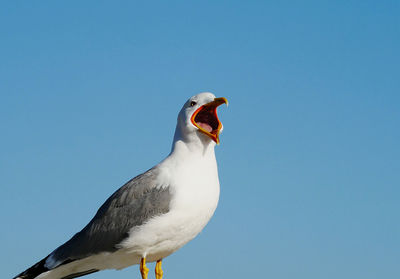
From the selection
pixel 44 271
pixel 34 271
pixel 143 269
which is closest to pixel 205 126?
pixel 143 269

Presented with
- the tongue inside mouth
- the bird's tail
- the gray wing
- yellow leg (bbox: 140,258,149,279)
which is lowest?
yellow leg (bbox: 140,258,149,279)

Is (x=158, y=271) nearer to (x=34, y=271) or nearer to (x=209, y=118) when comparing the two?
(x=34, y=271)

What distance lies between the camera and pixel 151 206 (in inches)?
343

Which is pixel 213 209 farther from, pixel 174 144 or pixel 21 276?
pixel 21 276

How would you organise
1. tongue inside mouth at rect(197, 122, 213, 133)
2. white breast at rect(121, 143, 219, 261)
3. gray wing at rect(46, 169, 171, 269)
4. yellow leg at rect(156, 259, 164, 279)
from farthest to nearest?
yellow leg at rect(156, 259, 164, 279), tongue inside mouth at rect(197, 122, 213, 133), gray wing at rect(46, 169, 171, 269), white breast at rect(121, 143, 219, 261)

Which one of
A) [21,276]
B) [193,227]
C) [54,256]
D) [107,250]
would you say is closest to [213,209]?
[193,227]

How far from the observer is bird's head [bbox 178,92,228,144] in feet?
29.1

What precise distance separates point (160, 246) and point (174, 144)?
1602 millimetres

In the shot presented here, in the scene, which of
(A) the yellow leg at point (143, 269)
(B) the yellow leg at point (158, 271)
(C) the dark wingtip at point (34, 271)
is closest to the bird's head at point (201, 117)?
(A) the yellow leg at point (143, 269)

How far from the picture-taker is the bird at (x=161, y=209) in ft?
28.2

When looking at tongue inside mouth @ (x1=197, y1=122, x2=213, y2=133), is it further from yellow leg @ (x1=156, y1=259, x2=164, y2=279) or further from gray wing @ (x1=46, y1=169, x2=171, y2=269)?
yellow leg @ (x1=156, y1=259, x2=164, y2=279)

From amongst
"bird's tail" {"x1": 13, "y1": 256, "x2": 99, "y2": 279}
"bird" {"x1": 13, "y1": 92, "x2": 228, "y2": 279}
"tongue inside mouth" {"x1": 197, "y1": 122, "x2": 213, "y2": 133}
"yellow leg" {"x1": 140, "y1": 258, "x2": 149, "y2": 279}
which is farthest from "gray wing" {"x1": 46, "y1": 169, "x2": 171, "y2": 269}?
"tongue inside mouth" {"x1": 197, "y1": 122, "x2": 213, "y2": 133}

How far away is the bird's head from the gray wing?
89 centimetres

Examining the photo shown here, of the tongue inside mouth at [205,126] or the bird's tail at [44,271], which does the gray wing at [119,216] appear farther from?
the tongue inside mouth at [205,126]
